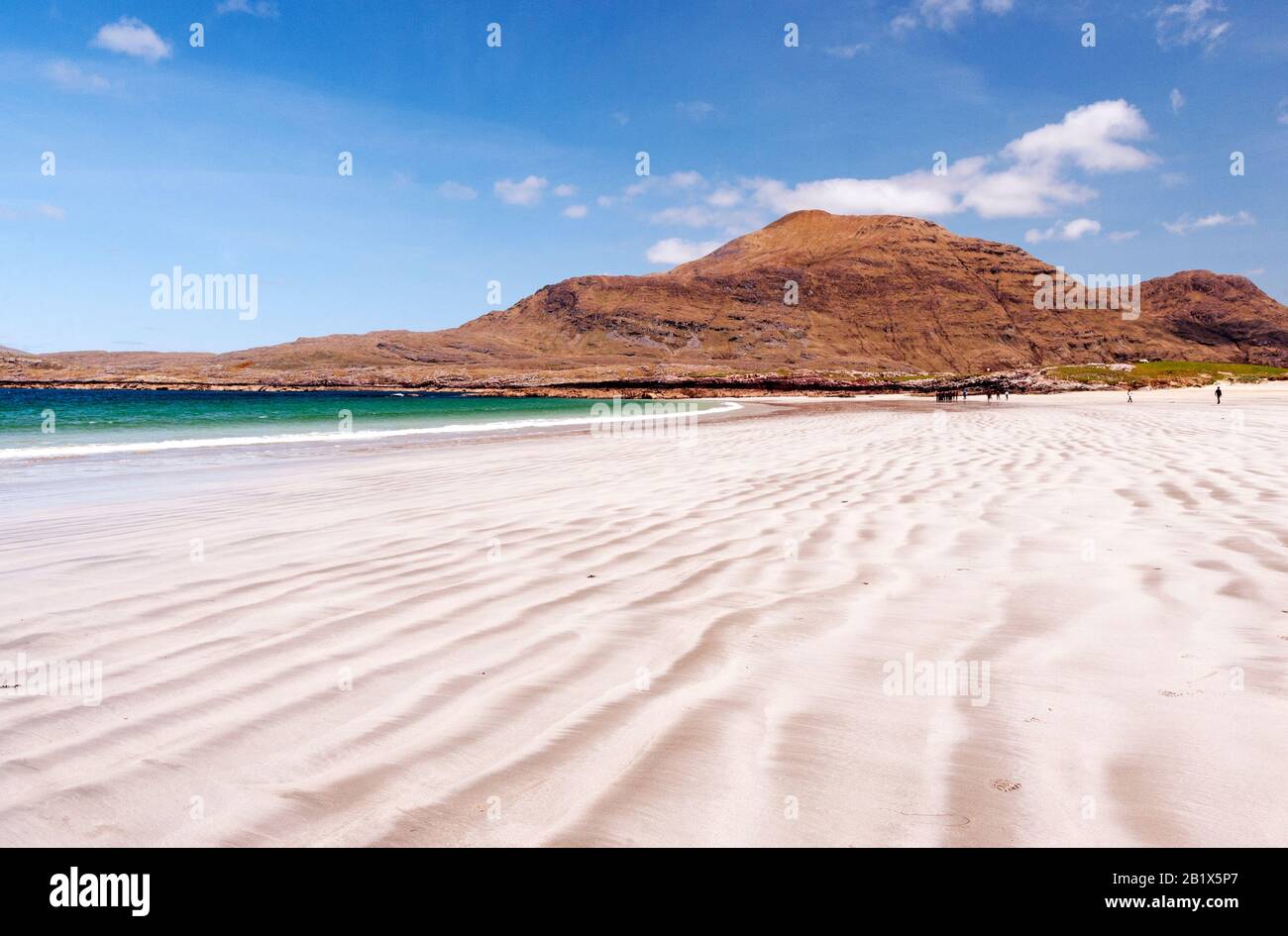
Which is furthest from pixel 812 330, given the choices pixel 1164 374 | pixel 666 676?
pixel 666 676

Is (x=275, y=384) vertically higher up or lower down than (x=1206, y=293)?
lower down

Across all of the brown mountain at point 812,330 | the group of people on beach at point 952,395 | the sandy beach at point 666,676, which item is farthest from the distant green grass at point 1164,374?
the sandy beach at point 666,676

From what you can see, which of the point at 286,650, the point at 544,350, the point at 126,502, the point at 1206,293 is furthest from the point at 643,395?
the point at 1206,293

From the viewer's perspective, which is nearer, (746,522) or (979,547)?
(979,547)

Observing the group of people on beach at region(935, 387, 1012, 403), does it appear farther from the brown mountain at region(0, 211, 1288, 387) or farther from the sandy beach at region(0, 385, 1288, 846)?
the brown mountain at region(0, 211, 1288, 387)

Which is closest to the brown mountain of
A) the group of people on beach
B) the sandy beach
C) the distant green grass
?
the distant green grass
